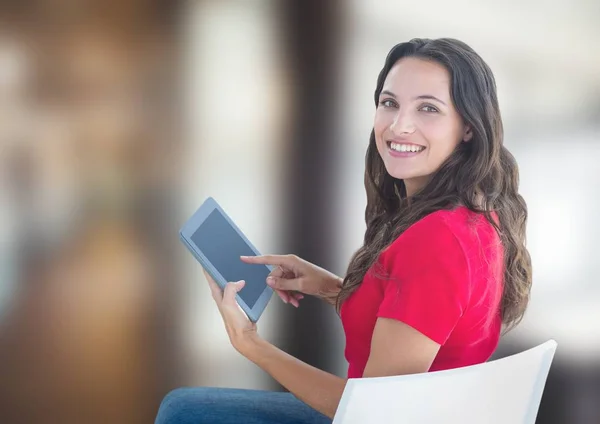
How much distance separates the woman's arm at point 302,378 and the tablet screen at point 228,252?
14 cm

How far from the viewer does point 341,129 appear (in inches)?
92.1

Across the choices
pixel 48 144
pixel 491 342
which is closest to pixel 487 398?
pixel 491 342

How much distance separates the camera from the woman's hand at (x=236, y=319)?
1404 millimetres

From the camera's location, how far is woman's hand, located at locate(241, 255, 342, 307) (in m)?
1.70

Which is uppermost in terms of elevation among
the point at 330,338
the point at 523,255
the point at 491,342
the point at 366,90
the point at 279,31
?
the point at 279,31

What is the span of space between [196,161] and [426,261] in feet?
4.19

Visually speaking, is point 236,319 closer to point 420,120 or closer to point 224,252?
point 224,252

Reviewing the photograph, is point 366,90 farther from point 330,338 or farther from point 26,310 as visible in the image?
point 26,310

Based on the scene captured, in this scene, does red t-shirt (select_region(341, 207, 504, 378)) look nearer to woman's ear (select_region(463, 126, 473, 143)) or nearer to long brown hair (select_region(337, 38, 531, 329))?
long brown hair (select_region(337, 38, 531, 329))

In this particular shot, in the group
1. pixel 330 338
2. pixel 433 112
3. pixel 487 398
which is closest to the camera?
pixel 487 398

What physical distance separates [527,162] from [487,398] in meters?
1.41

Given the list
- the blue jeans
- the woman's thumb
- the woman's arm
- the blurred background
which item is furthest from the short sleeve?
the blurred background

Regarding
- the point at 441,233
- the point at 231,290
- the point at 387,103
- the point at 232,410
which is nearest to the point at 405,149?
the point at 387,103

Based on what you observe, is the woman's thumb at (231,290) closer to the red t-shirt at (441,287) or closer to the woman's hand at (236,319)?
the woman's hand at (236,319)
